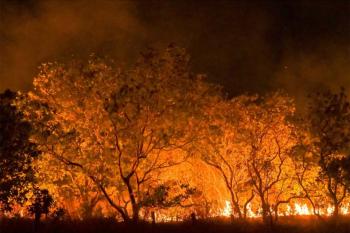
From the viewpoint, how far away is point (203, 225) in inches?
993

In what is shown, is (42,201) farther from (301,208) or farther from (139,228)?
(301,208)

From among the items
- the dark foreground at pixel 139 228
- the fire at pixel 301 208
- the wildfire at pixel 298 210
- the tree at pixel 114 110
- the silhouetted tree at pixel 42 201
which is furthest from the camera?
the fire at pixel 301 208

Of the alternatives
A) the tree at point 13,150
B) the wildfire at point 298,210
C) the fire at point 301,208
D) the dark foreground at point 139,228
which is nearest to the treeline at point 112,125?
the tree at point 13,150

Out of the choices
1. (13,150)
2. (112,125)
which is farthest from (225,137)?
(13,150)

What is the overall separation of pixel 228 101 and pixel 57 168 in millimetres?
13376

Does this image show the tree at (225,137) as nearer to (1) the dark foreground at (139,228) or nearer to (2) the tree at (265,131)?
(2) the tree at (265,131)

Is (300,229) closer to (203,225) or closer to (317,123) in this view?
(203,225)

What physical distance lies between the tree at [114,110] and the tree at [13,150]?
0.97 m

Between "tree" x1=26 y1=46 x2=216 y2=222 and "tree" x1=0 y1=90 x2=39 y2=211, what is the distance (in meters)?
0.97

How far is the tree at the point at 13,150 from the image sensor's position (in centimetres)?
2778

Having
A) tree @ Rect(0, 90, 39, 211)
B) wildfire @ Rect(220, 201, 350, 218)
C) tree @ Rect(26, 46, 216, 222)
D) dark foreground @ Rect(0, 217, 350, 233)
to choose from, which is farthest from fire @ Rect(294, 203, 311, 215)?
tree @ Rect(0, 90, 39, 211)

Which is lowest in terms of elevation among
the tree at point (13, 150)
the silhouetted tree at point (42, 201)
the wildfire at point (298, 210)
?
the wildfire at point (298, 210)

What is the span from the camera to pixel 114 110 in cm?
2648

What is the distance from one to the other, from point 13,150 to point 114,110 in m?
6.65
